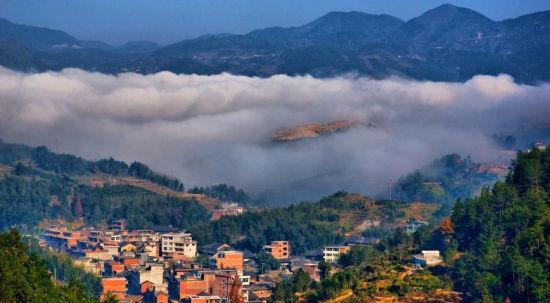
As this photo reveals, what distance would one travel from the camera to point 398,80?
124938mm

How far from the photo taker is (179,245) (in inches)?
2264

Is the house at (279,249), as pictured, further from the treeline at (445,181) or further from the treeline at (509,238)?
the treeline at (509,238)

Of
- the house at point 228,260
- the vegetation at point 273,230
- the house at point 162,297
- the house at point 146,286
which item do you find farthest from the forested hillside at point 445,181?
the house at point 162,297

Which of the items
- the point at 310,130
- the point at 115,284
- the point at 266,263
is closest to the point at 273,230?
the point at 266,263

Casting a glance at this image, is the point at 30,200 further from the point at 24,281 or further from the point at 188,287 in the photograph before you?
the point at 24,281

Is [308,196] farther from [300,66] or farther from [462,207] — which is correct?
[300,66]

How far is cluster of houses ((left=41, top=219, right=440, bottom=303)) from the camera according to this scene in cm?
4603

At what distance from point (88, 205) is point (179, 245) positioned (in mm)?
13695

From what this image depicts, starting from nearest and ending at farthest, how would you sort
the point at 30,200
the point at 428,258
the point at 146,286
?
the point at 428,258
the point at 146,286
the point at 30,200

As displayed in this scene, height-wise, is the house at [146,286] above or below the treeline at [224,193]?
below

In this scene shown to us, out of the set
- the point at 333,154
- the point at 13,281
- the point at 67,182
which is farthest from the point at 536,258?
the point at 333,154

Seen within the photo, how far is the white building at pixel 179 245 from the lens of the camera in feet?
186

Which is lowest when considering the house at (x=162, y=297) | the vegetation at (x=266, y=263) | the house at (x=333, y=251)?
the house at (x=162, y=297)

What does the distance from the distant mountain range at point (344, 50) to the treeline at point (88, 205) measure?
47193 millimetres
